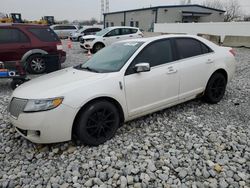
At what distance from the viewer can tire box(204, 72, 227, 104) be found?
4.46 meters

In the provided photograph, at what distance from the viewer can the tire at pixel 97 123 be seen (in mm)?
2984

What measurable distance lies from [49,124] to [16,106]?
0.62 meters

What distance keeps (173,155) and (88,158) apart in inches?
45.6

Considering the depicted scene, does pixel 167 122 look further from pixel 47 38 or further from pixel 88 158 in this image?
pixel 47 38

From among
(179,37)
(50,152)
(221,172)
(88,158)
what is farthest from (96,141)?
(179,37)

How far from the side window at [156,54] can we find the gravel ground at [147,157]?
1058mm

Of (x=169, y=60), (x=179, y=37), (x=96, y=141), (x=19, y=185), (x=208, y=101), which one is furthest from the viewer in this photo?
(x=208, y=101)

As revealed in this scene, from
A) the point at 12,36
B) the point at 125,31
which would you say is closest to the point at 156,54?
the point at 12,36

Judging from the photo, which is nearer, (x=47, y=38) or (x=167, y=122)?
(x=167, y=122)

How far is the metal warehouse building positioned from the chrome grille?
30728 mm

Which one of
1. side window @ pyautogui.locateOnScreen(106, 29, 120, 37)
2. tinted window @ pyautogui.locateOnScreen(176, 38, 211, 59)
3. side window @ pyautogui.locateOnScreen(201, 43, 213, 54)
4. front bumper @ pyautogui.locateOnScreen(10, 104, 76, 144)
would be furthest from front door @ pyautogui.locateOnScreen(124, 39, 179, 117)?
side window @ pyautogui.locateOnScreen(106, 29, 120, 37)

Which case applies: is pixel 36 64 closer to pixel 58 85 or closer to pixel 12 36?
pixel 12 36

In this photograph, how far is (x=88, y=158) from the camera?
2920 mm

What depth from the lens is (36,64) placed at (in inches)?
296
